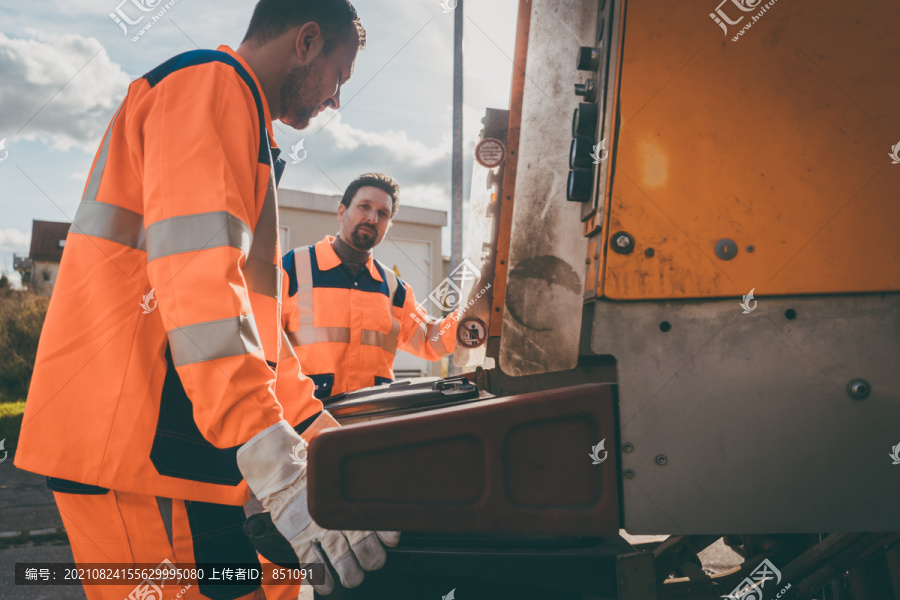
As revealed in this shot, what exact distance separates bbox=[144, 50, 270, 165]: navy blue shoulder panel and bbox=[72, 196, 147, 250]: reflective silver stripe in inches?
12.4

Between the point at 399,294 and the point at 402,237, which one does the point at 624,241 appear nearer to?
the point at 399,294

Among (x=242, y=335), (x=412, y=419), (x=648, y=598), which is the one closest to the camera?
(x=242, y=335)

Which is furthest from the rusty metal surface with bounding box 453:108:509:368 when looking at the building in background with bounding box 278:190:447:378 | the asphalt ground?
the building in background with bounding box 278:190:447:378

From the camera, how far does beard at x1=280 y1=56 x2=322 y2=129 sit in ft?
5.47

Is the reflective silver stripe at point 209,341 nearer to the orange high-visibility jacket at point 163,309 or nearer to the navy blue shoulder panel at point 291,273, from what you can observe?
the orange high-visibility jacket at point 163,309

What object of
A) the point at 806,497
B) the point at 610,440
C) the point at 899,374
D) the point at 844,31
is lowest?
the point at 806,497

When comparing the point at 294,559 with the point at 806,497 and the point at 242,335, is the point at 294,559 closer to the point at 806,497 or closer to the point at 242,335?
the point at 242,335

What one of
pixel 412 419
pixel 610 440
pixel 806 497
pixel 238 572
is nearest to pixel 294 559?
pixel 238 572

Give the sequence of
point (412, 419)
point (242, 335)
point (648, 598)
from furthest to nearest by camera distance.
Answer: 1. point (648, 598)
2. point (412, 419)
3. point (242, 335)

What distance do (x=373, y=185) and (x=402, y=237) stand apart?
9.66 metres

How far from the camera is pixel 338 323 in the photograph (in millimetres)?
3436

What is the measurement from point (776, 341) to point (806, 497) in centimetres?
36

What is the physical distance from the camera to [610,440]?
1284 millimetres

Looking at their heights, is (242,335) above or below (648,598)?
Result: above
